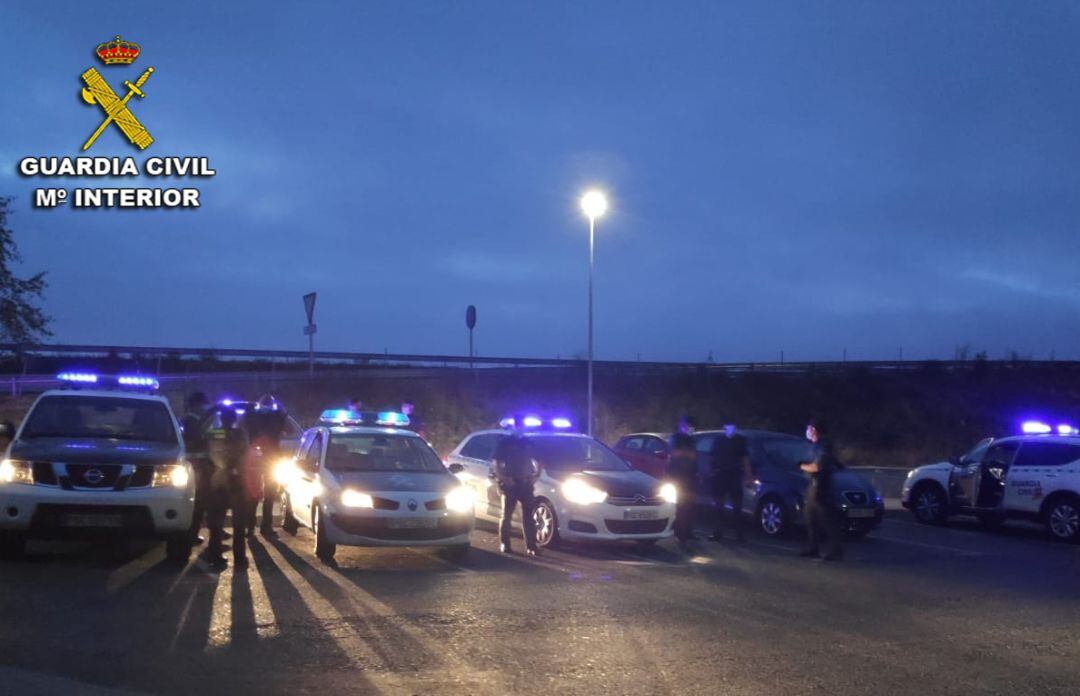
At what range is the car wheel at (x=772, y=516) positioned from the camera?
49.5 ft

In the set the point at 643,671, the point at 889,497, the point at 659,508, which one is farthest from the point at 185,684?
the point at 889,497

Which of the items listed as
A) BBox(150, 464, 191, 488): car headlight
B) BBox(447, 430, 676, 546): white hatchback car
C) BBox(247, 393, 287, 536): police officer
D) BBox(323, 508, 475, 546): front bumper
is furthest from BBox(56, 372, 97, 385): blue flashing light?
BBox(447, 430, 676, 546): white hatchback car

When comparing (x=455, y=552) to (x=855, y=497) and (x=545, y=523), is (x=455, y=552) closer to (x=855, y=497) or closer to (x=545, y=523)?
(x=545, y=523)

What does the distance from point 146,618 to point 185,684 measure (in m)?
2.09

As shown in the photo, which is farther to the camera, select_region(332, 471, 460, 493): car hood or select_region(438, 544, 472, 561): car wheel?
select_region(438, 544, 472, 561): car wheel

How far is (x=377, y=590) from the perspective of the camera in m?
9.88

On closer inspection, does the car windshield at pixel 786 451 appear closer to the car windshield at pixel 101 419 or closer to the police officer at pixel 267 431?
the police officer at pixel 267 431

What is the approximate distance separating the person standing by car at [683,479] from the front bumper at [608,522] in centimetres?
45

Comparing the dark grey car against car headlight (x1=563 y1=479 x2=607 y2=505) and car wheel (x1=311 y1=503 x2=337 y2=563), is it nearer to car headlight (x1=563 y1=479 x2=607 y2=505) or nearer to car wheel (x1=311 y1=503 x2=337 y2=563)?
car headlight (x1=563 y1=479 x2=607 y2=505)

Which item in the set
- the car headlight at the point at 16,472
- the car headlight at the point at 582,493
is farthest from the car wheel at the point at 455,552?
the car headlight at the point at 16,472

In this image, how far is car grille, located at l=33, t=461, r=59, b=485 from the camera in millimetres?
10414

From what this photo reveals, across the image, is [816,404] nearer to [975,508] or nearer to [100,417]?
[975,508]

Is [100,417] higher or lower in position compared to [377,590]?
higher

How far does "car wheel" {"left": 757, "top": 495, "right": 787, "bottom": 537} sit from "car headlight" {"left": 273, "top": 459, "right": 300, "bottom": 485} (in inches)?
273
